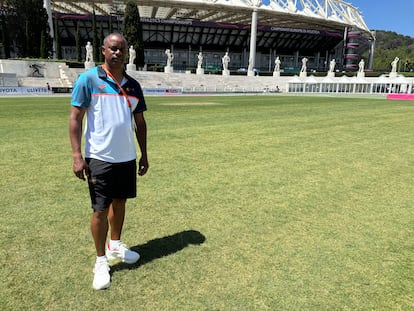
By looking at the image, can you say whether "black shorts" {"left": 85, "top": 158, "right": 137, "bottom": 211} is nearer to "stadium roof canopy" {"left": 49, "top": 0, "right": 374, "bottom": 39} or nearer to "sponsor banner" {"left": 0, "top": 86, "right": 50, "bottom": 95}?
"sponsor banner" {"left": 0, "top": 86, "right": 50, "bottom": 95}

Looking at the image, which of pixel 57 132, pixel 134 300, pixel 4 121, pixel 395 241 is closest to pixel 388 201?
pixel 395 241

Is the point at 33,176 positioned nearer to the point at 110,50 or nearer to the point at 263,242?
the point at 110,50

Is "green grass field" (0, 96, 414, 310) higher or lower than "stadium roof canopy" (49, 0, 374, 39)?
lower

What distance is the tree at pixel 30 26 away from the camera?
1797 inches

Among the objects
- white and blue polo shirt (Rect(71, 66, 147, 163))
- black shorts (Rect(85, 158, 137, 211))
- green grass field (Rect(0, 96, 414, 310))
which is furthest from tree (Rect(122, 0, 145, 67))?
black shorts (Rect(85, 158, 137, 211))

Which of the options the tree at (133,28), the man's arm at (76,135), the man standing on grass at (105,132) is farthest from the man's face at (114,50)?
the tree at (133,28)

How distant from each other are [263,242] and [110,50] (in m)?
2.56

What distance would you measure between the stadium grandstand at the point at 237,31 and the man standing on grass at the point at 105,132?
6739 centimetres

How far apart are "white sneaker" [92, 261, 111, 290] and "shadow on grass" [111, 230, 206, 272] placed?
0.69 ft

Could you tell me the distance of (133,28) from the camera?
52750mm

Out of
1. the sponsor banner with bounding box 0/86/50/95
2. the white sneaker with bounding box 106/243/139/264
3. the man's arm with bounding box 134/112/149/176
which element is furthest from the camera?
the sponsor banner with bounding box 0/86/50/95

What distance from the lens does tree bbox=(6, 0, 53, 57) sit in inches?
1797

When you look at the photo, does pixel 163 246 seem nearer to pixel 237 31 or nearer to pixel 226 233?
pixel 226 233

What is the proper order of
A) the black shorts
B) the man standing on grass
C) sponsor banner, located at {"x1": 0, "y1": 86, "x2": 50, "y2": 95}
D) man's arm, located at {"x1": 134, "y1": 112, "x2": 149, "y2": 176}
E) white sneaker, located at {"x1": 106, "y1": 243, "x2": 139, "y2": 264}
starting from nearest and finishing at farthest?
the man standing on grass → the black shorts → white sneaker, located at {"x1": 106, "y1": 243, "x2": 139, "y2": 264} → man's arm, located at {"x1": 134, "y1": 112, "x2": 149, "y2": 176} → sponsor banner, located at {"x1": 0, "y1": 86, "x2": 50, "y2": 95}
